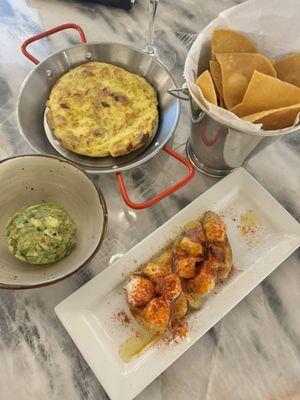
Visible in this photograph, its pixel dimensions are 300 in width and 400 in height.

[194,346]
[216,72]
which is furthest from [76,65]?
[194,346]

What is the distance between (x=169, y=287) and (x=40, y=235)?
0.26 meters

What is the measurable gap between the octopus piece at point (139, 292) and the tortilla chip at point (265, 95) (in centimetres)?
38

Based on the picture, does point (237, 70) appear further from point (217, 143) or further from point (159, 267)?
point (159, 267)

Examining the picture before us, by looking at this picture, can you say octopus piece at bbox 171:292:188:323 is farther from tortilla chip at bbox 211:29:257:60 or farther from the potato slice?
tortilla chip at bbox 211:29:257:60

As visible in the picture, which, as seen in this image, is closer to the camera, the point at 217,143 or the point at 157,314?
the point at 157,314

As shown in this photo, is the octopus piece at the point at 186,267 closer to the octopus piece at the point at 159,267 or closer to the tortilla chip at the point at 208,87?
the octopus piece at the point at 159,267

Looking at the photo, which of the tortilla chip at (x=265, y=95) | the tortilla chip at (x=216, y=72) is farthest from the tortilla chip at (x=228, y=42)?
the tortilla chip at (x=265, y=95)

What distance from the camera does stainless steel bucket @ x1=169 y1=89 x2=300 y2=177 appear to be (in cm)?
75

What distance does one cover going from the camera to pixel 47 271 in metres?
0.68

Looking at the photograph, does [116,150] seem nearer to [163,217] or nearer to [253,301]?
[163,217]

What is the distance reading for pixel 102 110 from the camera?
0.90m

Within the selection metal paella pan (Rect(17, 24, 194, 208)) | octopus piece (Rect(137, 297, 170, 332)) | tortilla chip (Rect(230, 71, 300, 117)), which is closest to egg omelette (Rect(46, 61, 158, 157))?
metal paella pan (Rect(17, 24, 194, 208))

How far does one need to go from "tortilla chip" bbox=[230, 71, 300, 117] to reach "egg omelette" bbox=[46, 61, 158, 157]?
0.78 ft

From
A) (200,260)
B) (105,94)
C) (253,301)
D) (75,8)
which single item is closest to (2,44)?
(75,8)
